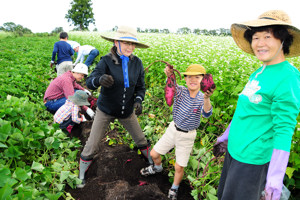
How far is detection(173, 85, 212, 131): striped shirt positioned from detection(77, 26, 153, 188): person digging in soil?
607mm

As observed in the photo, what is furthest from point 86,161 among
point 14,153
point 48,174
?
point 14,153

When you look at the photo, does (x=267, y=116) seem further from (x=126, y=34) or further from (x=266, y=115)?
(x=126, y=34)

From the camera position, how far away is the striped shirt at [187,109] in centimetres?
225

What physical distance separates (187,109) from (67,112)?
103 inches

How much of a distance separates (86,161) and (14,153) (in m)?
0.84

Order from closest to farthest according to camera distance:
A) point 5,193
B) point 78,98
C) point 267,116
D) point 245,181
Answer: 1. point 267,116
2. point 245,181
3. point 5,193
4. point 78,98

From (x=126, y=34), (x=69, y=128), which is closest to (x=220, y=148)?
(x=126, y=34)

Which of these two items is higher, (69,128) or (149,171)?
(69,128)

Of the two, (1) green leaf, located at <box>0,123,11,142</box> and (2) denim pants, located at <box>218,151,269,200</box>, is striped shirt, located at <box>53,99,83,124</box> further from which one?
(2) denim pants, located at <box>218,151,269,200</box>

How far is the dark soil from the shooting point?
2410 millimetres

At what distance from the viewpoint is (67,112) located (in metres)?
3.93

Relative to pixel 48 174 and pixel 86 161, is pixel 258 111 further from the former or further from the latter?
pixel 48 174

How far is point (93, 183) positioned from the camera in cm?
267

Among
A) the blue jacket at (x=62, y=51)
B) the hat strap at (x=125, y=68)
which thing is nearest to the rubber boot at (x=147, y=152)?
the hat strap at (x=125, y=68)
